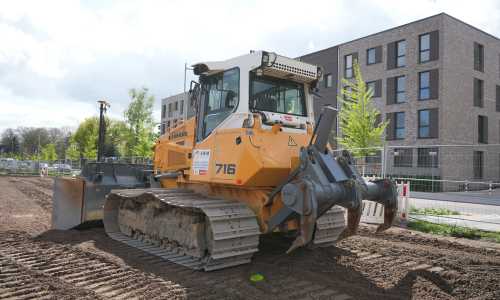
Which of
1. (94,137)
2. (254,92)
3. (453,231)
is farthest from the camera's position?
(94,137)

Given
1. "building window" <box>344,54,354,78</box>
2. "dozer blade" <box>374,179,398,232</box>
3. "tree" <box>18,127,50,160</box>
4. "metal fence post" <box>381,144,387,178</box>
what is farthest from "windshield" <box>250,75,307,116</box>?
"tree" <box>18,127,50,160</box>

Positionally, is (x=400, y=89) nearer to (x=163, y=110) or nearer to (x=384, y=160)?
(x=384, y=160)

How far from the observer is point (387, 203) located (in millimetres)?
5934

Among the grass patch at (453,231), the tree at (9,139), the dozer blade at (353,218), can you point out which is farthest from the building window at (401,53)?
the tree at (9,139)

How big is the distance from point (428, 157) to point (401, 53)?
705 inches

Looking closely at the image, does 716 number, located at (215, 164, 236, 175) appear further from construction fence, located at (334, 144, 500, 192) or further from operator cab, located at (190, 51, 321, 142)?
construction fence, located at (334, 144, 500, 192)

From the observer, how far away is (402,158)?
1314 centimetres

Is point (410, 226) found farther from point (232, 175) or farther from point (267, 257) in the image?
point (232, 175)

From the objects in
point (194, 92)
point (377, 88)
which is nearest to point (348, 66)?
point (377, 88)

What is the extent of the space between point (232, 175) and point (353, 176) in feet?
5.38

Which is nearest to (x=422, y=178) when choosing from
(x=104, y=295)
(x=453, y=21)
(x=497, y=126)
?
(x=104, y=295)

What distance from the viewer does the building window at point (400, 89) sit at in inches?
1109

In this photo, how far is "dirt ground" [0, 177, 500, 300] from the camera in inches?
186

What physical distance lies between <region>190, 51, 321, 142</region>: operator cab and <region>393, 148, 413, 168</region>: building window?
7078 millimetres
